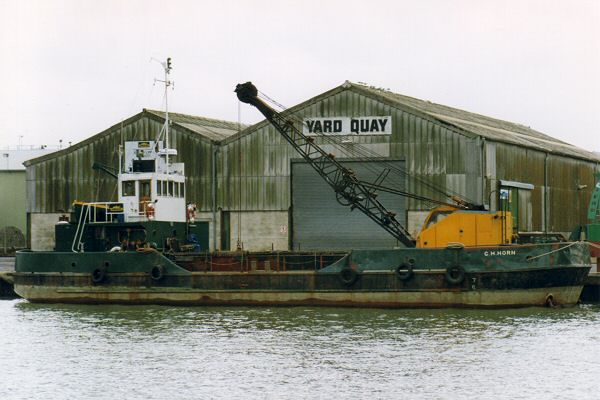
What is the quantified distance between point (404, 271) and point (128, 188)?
34.5ft

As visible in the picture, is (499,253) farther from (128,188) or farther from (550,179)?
(550,179)

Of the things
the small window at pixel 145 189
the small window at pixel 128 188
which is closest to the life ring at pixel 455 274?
the small window at pixel 145 189

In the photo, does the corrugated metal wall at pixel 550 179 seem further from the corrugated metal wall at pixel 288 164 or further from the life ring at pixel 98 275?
the life ring at pixel 98 275

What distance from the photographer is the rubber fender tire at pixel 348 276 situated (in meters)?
34.0

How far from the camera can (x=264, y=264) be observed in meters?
35.7

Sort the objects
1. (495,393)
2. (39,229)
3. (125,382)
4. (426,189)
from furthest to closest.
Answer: (39,229) < (426,189) < (125,382) < (495,393)

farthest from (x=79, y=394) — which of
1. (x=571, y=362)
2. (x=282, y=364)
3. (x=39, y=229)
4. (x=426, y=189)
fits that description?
(x=39, y=229)

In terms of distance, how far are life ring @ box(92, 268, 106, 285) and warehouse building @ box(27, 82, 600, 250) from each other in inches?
400

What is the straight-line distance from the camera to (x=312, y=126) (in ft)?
149

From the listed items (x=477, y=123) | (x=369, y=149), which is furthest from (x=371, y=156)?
(x=477, y=123)

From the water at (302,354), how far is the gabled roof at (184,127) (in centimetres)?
1568

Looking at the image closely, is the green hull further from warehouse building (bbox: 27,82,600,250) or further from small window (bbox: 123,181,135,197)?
warehouse building (bbox: 27,82,600,250)

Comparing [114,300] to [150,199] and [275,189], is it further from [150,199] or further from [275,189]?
[275,189]

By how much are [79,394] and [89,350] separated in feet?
18.2
